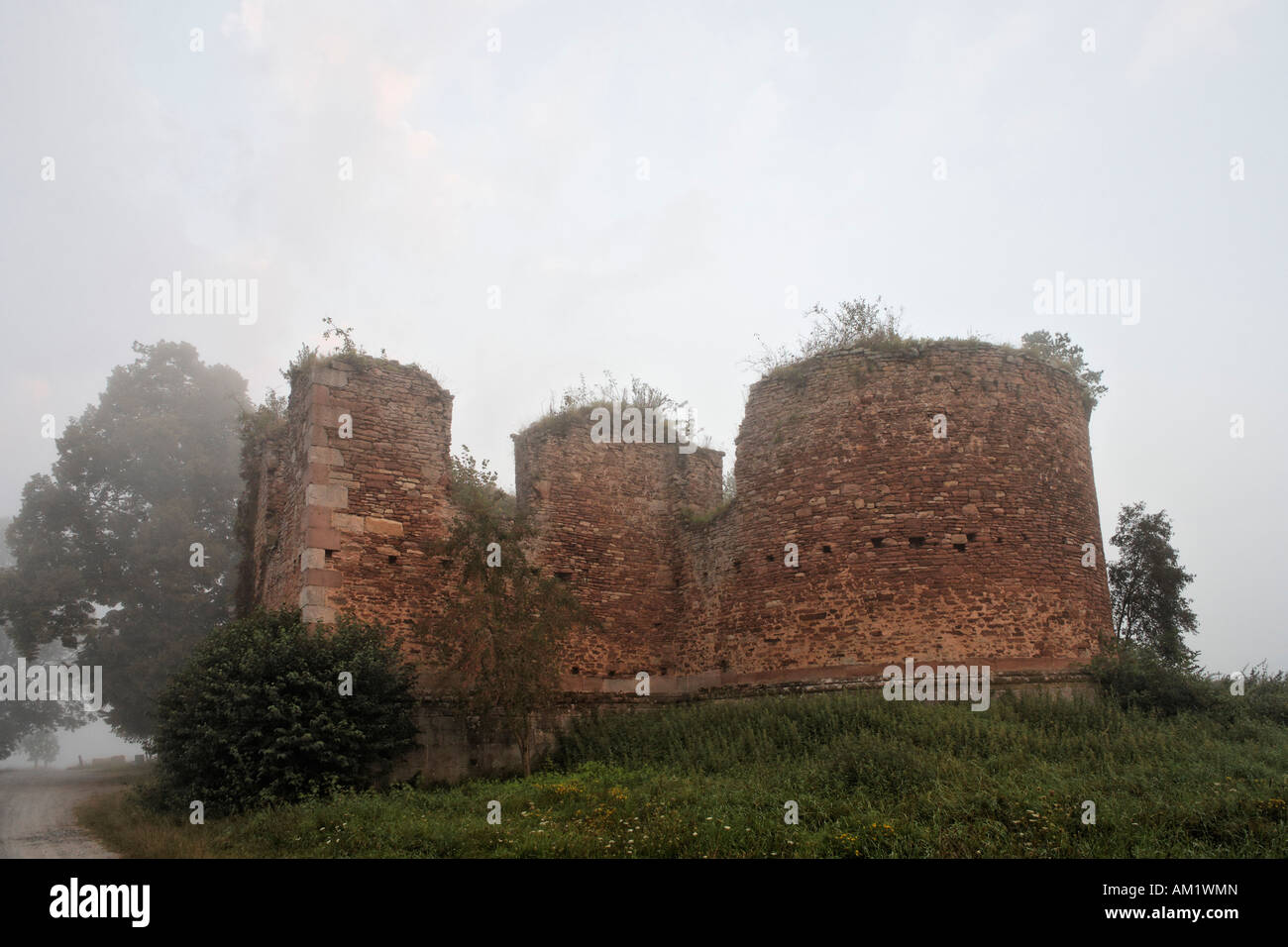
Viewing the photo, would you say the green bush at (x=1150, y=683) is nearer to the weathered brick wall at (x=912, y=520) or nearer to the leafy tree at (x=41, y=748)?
the weathered brick wall at (x=912, y=520)

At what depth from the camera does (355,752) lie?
42.3 ft

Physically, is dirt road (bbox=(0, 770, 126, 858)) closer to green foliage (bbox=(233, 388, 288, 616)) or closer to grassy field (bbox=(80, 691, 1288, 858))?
grassy field (bbox=(80, 691, 1288, 858))

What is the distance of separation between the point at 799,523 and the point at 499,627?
18.2 feet

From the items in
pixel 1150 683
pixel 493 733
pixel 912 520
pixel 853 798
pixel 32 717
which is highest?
pixel 912 520

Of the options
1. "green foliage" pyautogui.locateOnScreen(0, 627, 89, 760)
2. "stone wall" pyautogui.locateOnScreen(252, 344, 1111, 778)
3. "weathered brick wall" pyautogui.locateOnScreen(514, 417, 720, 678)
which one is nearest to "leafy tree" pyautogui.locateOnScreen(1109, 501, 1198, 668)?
"stone wall" pyautogui.locateOnScreen(252, 344, 1111, 778)

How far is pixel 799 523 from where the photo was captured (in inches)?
647

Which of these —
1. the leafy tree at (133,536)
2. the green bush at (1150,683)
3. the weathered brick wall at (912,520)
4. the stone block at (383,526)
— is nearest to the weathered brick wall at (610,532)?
the weathered brick wall at (912,520)

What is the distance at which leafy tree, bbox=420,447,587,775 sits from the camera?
45.6 feet

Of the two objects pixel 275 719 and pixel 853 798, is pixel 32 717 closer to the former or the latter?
pixel 275 719

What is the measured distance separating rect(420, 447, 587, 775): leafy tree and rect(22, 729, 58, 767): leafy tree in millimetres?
45129

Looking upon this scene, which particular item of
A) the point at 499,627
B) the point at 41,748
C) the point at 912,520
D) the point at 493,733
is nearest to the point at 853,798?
the point at 499,627

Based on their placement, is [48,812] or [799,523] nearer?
[48,812]
